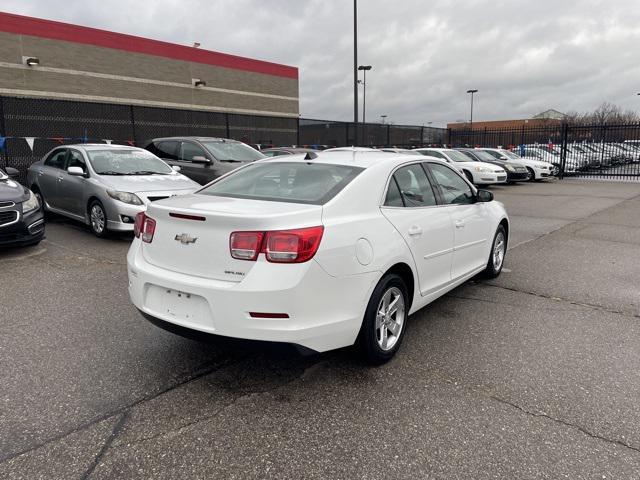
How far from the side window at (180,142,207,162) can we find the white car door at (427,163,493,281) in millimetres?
7120

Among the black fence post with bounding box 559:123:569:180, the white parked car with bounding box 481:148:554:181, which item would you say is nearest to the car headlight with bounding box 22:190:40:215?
the white parked car with bounding box 481:148:554:181

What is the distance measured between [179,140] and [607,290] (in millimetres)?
9121

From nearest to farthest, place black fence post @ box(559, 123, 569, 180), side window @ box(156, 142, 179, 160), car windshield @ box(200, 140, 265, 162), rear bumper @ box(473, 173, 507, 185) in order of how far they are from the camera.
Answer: car windshield @ box(200, 140, 265, 162)
side window @ box(156, 142, 179, 160)
rear bumper @ box(473, 173, 507, 185)
black fence post @ box(559, 123, 569, 180)

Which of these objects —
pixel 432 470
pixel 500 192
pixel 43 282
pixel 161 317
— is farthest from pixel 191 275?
pixel 500 192

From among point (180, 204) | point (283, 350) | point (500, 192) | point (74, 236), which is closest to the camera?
point (283, 350)

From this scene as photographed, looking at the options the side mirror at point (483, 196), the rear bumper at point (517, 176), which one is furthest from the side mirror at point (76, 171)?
the rear bumper at point (517, 176)

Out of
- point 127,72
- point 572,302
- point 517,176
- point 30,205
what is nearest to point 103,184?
point 30,205

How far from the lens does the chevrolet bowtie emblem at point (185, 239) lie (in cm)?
314

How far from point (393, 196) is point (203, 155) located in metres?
7.73

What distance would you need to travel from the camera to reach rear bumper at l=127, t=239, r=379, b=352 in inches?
112

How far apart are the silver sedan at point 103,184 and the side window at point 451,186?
Result: 15.3 ft

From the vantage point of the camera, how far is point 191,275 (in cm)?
313

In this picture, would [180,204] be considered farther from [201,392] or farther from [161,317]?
[201,392]

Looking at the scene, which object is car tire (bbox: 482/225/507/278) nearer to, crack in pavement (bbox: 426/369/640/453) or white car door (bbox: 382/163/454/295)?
white car door (bbox: 382/163/454/295)
